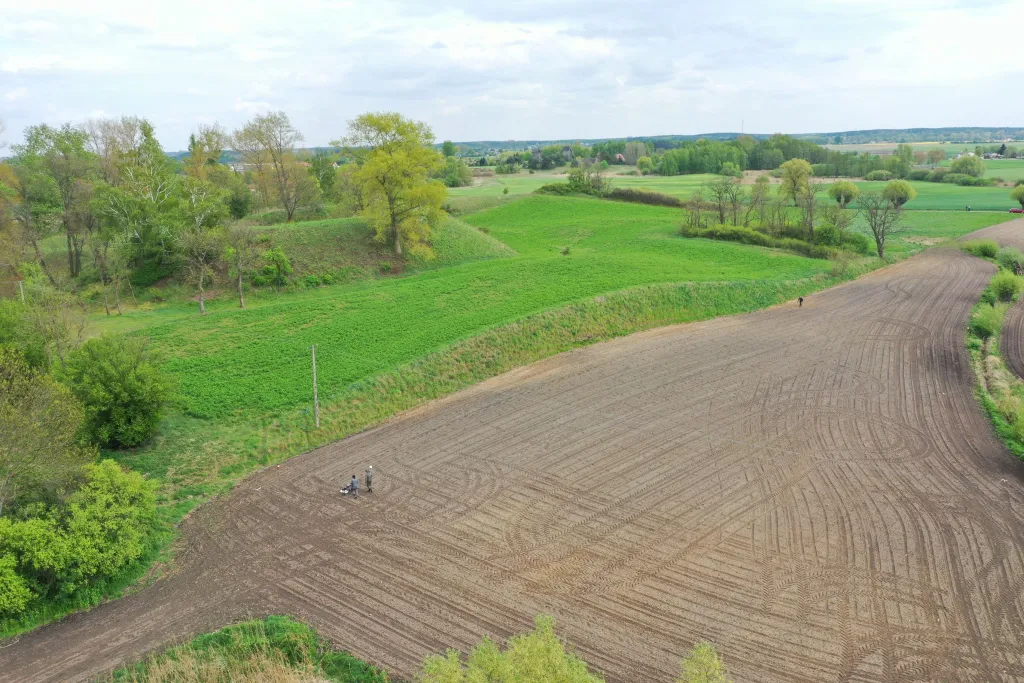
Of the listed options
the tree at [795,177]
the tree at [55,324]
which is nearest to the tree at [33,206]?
the tree at [55,324]

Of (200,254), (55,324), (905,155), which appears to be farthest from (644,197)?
(905,155)

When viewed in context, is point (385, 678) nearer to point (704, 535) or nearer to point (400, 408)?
point (704, 535)

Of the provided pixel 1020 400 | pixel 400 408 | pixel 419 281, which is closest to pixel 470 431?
pixel 400 408

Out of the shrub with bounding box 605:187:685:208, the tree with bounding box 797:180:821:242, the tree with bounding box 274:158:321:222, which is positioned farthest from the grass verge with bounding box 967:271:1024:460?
the tree with bounding box 274:158:321:222

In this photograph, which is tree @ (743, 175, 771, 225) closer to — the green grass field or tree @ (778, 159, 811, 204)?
tree @ (778, 159, 811, 204)

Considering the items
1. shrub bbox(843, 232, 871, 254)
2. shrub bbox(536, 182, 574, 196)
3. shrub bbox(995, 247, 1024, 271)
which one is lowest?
shrub bbox(995, 247, 1024, 271)

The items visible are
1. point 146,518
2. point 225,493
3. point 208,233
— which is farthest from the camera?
point 208,233
